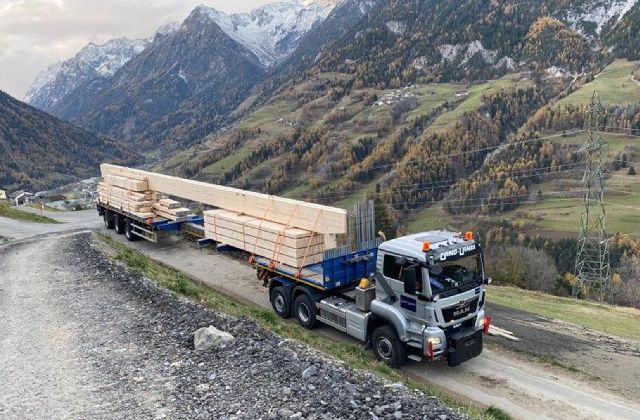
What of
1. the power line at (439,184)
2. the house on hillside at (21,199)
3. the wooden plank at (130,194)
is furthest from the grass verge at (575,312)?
the house on hillside at (21,199)

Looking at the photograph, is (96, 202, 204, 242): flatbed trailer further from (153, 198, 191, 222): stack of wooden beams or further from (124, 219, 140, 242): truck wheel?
(153, 198, 191, 222): stack of wooden beams

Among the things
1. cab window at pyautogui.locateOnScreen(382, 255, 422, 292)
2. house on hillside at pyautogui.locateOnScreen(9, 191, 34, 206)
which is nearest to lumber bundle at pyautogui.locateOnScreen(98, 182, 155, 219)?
cab window at pyautogui.locateOnScreen(382, 255, 422, 292)

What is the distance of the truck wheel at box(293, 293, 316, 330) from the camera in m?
15.0

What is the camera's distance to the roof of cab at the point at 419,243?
1202 cm

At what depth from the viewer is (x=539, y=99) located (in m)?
166

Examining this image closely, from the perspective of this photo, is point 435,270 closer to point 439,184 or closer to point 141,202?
point 141,202

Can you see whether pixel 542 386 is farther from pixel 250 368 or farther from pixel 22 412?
pixel 22 412

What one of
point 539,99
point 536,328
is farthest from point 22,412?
point 539,99

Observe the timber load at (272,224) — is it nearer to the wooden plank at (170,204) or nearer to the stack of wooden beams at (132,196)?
the wooden plank at (170,204)

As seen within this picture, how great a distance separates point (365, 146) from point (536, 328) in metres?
152

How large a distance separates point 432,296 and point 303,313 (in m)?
5.15

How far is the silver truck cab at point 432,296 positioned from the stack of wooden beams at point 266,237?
3323mm

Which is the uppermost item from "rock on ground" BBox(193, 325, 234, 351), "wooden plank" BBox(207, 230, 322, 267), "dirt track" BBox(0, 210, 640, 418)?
"wooden plank" BBox(207, 230, 322, 267)

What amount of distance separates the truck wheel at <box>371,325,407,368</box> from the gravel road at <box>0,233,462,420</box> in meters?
2.33
